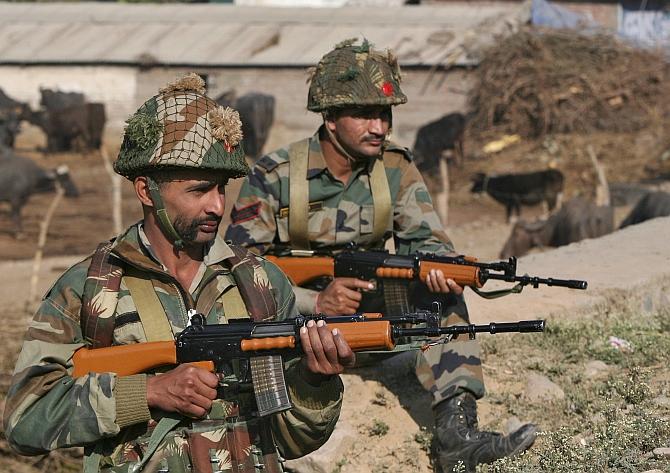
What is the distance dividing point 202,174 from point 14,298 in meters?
9.78

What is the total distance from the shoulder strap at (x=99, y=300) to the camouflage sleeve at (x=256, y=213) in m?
2.42

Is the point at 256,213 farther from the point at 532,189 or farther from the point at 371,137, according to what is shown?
the point at 532,189

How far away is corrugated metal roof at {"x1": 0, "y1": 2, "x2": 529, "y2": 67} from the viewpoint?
23.2 m

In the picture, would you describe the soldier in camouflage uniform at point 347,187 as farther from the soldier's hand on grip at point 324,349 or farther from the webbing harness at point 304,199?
the soldier's hand on grip at point 324,349

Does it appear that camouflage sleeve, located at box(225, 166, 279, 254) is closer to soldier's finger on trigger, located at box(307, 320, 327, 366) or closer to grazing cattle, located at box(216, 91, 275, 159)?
soldier's finger on trigger, located at box(307, 320, 327, 366)

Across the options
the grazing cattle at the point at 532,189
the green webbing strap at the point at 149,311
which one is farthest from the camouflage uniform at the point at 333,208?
the grazing cattle at the point at 532,189

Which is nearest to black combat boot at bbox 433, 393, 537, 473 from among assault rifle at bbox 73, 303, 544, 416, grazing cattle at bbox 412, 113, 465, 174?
assault rifle at bbox 73, 303, 544, 416

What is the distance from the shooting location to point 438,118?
71.3 ft

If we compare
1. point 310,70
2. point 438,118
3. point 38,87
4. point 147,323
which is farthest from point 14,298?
point 38,87

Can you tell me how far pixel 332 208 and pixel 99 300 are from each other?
8.95 ft

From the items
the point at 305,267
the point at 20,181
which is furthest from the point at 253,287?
the point at 20,181

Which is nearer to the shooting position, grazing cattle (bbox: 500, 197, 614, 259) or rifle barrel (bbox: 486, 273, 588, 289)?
rifle barrel (bbox: 486, 273, 588, 289)

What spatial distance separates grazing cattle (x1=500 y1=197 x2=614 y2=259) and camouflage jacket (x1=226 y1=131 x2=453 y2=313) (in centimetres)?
774

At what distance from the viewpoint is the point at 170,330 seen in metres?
3.18
